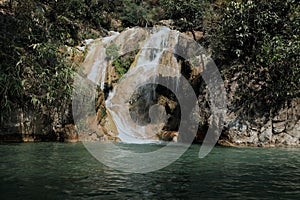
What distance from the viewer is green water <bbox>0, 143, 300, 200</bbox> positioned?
562cm

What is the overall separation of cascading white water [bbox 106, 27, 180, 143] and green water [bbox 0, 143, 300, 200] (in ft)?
29.3

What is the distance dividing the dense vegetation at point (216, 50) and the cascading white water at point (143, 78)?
271 centimetres

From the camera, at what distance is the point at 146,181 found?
22.4ft

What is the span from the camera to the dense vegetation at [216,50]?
14184mm

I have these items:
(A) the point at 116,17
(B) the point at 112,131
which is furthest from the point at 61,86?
(A) the point at 116,17

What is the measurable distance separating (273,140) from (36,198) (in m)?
14.2

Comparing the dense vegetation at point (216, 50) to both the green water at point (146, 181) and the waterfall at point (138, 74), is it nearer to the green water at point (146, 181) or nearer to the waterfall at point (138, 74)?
the waterfall at point (138, 74)

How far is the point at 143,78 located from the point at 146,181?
14.7 m

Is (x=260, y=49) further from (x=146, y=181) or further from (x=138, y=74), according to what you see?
(x=146, y=181)

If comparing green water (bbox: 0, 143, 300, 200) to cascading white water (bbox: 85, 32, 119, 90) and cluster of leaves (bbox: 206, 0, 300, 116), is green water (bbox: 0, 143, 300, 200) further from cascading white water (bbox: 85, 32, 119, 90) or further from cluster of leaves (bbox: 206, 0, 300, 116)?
cascading white water (bbox: 85, 32, 119, 90)

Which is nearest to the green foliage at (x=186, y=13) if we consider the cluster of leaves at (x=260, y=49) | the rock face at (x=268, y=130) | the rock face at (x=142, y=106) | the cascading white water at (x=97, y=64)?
the rock face at (x=142, y=106)

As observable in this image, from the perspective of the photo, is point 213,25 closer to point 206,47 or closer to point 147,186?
point 206,47

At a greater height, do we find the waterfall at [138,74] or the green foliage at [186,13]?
the green foliage at [186,13]

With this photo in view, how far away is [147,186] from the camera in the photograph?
6.34 meters
